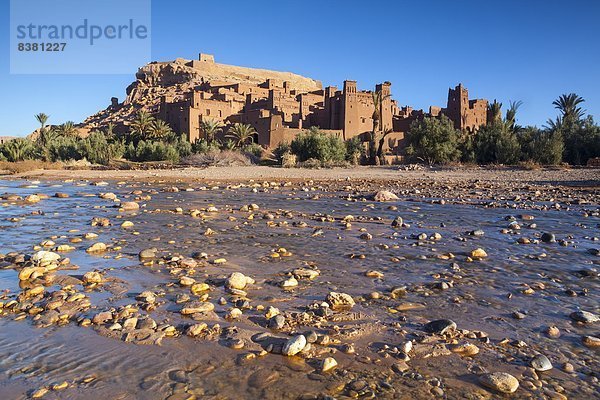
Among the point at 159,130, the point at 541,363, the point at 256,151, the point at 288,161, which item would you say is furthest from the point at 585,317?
the point at 159,130

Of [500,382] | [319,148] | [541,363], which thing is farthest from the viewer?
[319,148]

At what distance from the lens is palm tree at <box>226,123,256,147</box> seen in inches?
1773

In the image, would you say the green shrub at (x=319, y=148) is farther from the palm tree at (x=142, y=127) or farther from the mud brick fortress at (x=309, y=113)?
the palm tree at (x=142, y=127)

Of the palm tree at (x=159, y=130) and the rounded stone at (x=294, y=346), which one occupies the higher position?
the palm tree at (x=159, y=130)

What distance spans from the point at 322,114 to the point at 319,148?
637 inches

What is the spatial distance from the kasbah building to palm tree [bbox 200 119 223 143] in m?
0.71

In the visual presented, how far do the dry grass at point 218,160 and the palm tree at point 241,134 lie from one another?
324 inches

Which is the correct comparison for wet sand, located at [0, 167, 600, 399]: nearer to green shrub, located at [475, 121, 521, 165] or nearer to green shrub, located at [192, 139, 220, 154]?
green shrub, located at [475, 121, 521, 165]

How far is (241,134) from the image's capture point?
1773 inches

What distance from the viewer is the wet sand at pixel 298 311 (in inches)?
105

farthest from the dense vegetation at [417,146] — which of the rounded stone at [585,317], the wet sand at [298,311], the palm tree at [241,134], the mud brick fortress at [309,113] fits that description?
the rounded stone at [585,317]

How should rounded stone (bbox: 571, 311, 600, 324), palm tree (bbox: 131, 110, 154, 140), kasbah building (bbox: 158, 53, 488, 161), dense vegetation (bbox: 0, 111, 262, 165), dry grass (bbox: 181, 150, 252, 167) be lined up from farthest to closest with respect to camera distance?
1. palm tree (bbox: 131, 110, 154, 140)
2. kasbah building (bbox: 158, 53, 488, 161)
3. dense vegetation (bbox: 0, 111, 262, 165)
4. dry grass (bbox: 181, 150, 252, 167)
5. rounded stone (bbox: 571, 311, 600, 324)

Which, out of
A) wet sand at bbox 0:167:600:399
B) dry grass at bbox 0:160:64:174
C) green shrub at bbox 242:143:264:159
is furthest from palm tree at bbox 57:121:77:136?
wet sand at bbox 0:167:600:399

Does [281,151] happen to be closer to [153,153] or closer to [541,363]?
[153,153]
